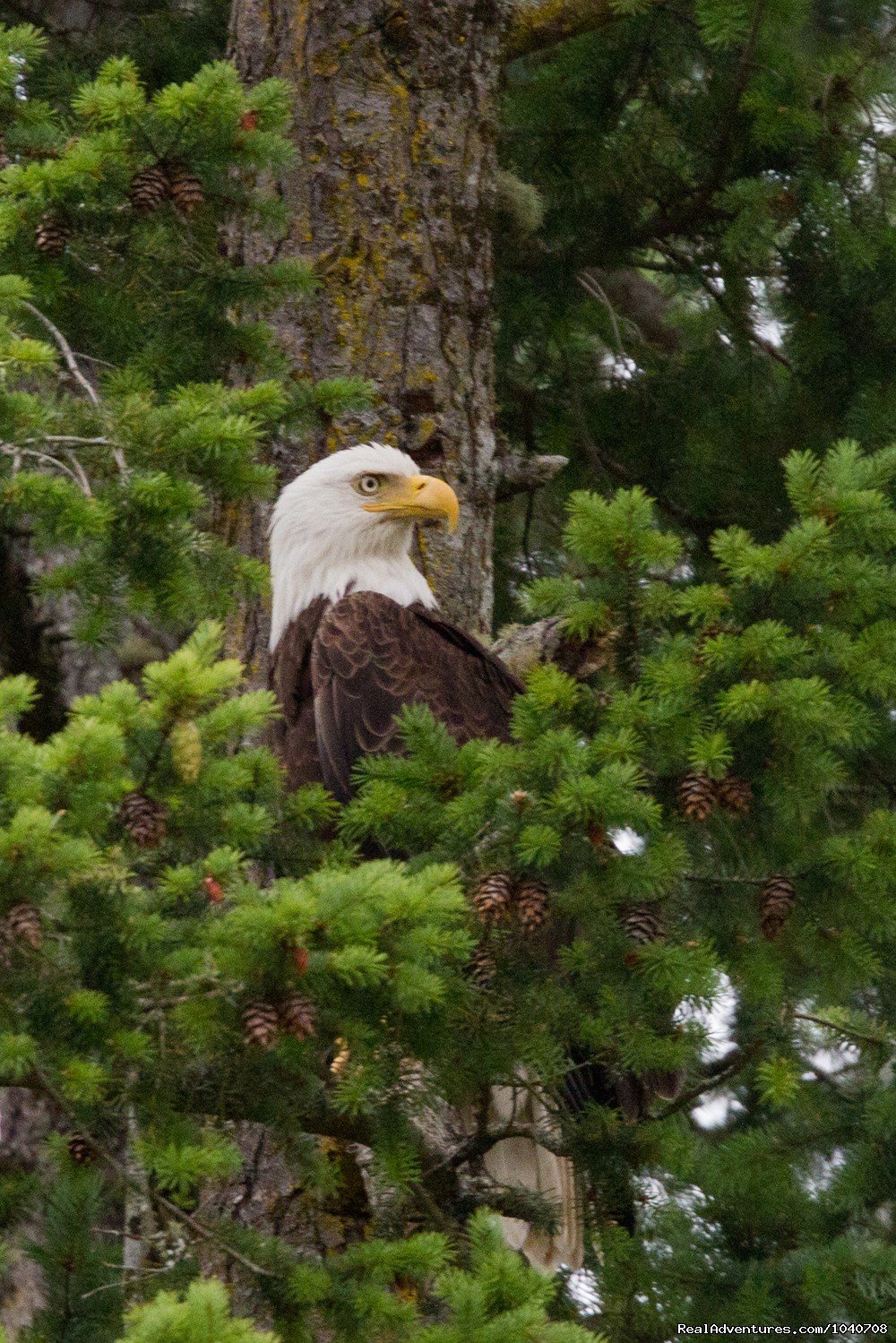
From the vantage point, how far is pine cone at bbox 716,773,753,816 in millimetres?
2797

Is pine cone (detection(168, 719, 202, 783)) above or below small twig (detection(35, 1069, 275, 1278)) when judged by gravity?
above

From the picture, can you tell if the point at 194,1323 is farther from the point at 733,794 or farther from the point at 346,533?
Answer: the point at 346,533

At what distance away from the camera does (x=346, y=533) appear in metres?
5.00

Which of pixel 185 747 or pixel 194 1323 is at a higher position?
pixel 185 747

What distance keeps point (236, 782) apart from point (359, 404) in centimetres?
186

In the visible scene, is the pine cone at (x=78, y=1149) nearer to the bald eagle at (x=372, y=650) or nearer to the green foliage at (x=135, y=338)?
the green foliage at (x=135, y=338)

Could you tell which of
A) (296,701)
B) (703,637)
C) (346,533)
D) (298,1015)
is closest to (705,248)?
(346,533)

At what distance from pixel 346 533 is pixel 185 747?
8.96ft

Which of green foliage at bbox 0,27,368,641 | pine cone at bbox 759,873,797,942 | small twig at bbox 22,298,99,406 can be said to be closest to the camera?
pine cone at bbox 759,873,797,942

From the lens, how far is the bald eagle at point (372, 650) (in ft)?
15.0

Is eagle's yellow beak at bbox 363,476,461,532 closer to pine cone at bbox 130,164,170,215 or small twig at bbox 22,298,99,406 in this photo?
small twig at bbox 22,298,99,406

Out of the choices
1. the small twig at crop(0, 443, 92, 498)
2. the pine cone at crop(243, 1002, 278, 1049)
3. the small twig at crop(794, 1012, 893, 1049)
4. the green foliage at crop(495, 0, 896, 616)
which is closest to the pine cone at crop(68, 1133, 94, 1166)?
the pine cone at crop(243, 1002, 278, 1049)

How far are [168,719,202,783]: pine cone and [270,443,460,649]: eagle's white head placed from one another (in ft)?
7.89

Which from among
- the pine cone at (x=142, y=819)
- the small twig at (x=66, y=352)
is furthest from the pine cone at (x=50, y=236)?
the pine cone at (x=142, y=819)
